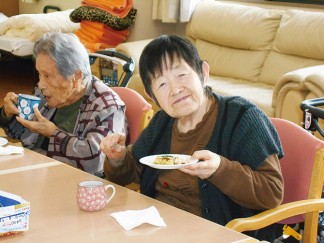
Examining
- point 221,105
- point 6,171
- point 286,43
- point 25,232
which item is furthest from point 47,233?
point 286,43

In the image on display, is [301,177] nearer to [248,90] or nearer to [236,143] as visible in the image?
[236,143]

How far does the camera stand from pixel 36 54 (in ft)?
7.90

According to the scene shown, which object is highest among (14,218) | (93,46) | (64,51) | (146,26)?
(64,51)

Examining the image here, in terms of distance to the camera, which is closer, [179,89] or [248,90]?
[179,89]

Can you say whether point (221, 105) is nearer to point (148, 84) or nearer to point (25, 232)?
point (148, 84)

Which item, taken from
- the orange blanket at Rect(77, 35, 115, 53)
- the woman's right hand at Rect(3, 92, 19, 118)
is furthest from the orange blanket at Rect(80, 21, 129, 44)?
the woman's right hand at Rect(3, 92, 19, 118)

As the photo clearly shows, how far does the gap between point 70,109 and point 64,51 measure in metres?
0.23

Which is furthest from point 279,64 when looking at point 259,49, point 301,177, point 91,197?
point 91,197

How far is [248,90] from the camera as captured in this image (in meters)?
4.32

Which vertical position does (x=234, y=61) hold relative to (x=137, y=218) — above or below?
below

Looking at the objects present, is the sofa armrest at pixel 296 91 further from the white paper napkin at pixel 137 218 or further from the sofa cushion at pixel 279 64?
the white paper napkin at pixel 137 218

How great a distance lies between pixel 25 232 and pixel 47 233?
0.17 ft

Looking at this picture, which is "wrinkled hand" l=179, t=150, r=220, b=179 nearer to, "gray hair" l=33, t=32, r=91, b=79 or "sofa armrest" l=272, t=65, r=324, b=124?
"gray hair" l=33, t=32, r=91, b=79

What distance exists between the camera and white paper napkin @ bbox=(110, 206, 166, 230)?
1499 mm
